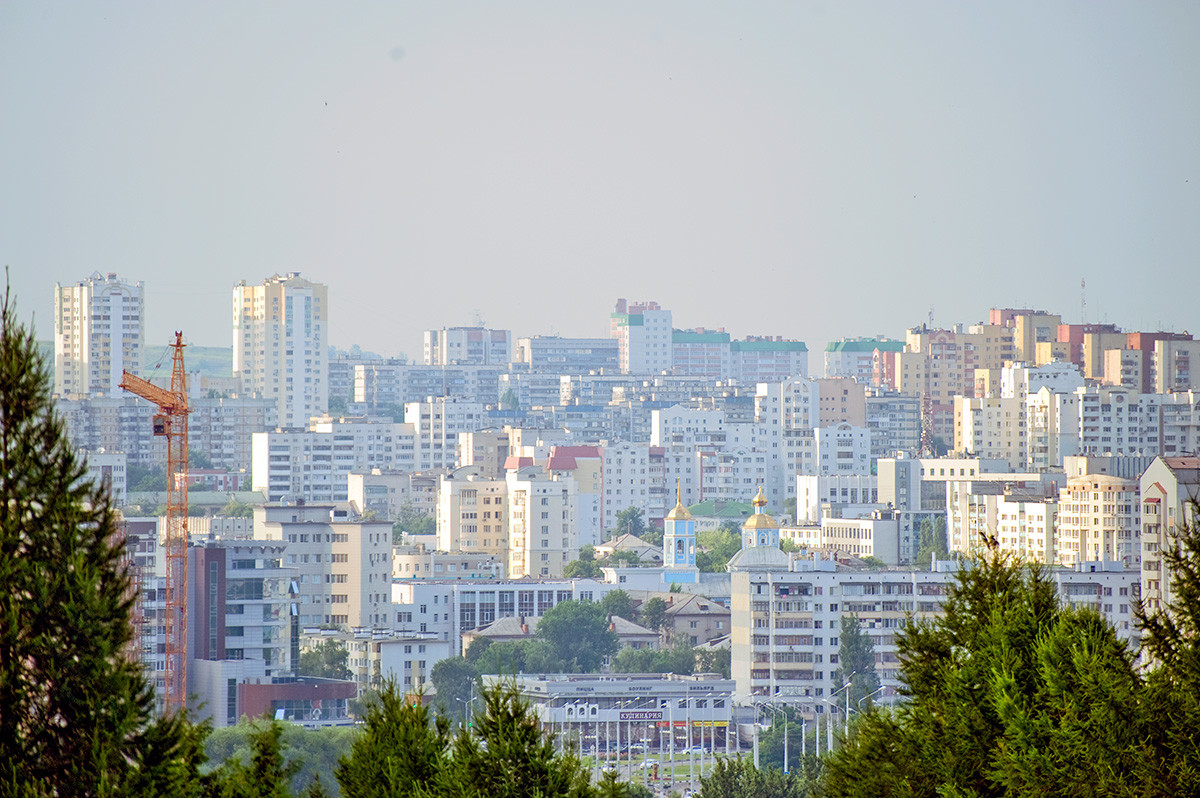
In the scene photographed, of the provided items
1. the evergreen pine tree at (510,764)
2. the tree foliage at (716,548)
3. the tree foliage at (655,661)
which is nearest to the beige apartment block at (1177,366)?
the tree foliage at (716,548)

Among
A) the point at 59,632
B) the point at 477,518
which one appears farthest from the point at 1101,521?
the point at 59,632

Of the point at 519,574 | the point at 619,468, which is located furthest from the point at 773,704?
the point at 619,468

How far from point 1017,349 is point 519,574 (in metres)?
31.6

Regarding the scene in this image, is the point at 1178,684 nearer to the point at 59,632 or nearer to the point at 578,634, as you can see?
the point at 59,632

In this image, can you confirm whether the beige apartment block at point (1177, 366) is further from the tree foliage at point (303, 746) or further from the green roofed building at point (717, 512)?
the tree foliage at point (303, 746)

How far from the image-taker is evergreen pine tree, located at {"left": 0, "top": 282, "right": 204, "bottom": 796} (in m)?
6.93

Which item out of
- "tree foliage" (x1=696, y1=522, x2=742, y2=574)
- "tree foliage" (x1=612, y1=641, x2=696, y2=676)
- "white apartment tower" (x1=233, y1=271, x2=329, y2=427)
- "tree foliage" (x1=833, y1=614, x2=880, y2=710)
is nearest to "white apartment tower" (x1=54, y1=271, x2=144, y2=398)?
"white apartment tower" (x1=233, y1=271, x2=329, y2=427)

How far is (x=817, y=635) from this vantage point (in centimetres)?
3641

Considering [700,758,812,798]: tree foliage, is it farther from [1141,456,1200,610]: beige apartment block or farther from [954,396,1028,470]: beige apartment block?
[954,396,1028,470]: beige apartment block

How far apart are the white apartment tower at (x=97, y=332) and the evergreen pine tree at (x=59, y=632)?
224ft

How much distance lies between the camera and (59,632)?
23.1 feet

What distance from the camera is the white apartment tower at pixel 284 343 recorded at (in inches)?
3209

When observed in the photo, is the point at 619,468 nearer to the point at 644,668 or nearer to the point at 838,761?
the point at 644,668

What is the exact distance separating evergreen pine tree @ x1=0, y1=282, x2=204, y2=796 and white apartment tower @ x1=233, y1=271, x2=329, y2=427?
244ft
